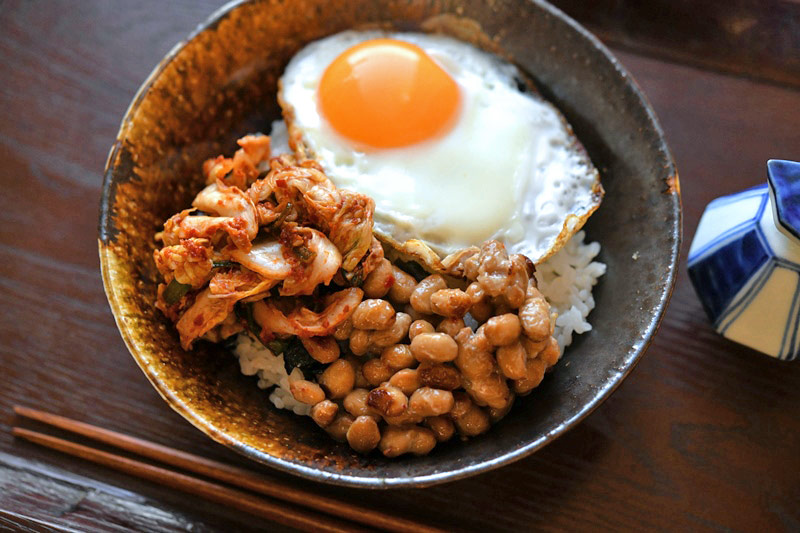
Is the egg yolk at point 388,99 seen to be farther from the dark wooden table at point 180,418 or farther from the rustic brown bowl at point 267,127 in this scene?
the dark wooden table at point 180,418

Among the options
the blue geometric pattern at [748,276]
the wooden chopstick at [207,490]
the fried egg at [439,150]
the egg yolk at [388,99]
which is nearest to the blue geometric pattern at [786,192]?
the blue geometric pattern at [748,276]

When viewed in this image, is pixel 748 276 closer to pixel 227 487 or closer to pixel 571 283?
pixel 571 283

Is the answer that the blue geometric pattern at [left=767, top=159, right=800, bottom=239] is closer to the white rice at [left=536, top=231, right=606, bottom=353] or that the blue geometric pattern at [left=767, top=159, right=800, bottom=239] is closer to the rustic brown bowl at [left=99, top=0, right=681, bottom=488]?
the rustic brown bowl at [left=99, top=0, right=681, bottom=488]

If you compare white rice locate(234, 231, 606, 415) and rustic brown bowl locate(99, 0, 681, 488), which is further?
white rice locate(234, 231, 606, 415)

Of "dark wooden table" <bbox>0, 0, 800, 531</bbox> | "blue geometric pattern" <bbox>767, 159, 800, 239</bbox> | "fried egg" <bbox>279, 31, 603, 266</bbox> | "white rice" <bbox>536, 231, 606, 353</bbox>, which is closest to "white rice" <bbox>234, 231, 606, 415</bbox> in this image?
"white rice" <bbox>536, 231, 606, 353</bbox>

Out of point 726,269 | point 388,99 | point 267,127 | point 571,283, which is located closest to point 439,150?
point 388,99

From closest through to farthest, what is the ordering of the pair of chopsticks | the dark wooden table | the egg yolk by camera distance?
the pair of chopsticks → the dark wooden table → the egg yolk
